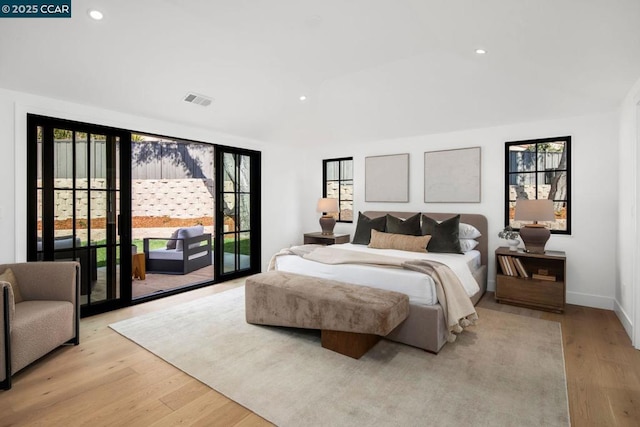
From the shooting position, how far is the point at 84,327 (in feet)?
10.7

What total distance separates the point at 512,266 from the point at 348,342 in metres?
2.48

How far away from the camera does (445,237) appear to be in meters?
4.11

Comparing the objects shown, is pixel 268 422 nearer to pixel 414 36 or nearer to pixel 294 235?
pixel 414 36

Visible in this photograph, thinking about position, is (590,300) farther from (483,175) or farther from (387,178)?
(387,178)

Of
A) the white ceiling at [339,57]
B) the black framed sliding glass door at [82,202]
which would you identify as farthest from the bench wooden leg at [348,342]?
the black framed sliding glass door at [82,202]

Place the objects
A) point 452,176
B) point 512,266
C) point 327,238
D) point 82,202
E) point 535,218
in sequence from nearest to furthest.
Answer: point 82,202, point 535,218, point 512,266, point 452,176, point 327,238

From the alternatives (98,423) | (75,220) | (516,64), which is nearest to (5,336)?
(98,423)

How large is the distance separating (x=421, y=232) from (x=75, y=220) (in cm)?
409

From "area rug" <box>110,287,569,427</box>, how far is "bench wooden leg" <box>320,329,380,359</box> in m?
0.06

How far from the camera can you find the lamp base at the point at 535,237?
3817 mm

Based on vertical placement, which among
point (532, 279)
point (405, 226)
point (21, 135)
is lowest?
point (532, 279)


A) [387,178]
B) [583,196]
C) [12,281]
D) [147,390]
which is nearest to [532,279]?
[583,196]

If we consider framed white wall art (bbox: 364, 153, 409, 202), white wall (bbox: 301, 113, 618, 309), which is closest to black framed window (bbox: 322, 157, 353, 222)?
framed white wall art (bbox: 364, 153, 409, 202)

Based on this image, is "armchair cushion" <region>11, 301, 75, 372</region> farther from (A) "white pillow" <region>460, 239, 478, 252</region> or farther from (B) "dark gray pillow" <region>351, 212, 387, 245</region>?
A: (A) "white pillow" <region>460, 239, 478, 252</region>
